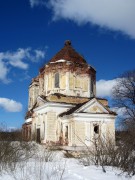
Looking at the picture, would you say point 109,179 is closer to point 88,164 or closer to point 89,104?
point 88,164

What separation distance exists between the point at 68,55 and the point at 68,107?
6362 mm

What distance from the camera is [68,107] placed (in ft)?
82.5

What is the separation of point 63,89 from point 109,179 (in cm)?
1858

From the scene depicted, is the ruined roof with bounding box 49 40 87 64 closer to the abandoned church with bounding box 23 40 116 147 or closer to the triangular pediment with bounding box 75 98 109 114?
the abandoned church with bounding box 23 40 116 147

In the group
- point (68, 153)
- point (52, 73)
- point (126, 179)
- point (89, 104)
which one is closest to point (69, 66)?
point (52, 73)

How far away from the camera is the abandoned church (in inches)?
908

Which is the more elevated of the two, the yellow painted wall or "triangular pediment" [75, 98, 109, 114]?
"triangular pediment" [75, 98, 109, 114]

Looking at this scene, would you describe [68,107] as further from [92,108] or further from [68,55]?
[68,55]

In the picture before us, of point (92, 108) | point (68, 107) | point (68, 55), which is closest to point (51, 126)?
point (68, 107)

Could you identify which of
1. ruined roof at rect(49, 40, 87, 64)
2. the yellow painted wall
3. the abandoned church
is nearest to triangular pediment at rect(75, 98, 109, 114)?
the abandoned church

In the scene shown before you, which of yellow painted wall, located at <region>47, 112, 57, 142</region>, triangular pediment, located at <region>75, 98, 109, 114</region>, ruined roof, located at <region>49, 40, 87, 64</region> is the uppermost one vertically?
ruined roof, located at <region>49, 40, 87, 64</region>

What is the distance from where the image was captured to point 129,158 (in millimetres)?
9289

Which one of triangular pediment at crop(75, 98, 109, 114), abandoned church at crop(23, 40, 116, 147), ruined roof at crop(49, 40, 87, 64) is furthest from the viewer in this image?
ruined roof at crop(49, 40, 87, 64)

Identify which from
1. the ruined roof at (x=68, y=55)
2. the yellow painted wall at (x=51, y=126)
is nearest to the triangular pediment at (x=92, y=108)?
the yellow painted wall at (x=51, y=126)
